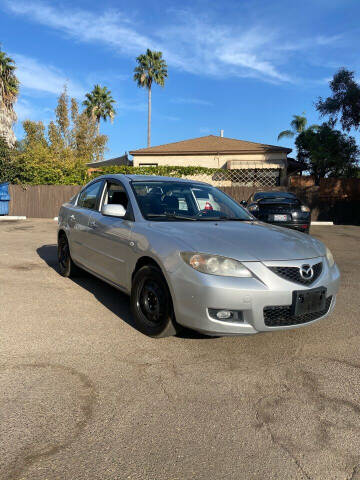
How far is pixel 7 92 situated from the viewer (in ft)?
115

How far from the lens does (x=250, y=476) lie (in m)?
1.92

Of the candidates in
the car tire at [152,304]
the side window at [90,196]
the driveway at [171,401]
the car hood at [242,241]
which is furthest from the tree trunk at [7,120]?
the driveway at [171,401]

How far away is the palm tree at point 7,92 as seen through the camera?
3350 cm

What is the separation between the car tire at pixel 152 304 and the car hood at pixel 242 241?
0.43 metres

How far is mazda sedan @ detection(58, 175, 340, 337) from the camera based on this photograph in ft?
10.0

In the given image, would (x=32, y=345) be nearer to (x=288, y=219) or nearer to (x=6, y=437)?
(x=6, y=437)

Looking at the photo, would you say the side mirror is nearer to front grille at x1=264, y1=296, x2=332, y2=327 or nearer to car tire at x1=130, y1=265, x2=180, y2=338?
car tire at x1=130, y1=265, x2=180, y2=338

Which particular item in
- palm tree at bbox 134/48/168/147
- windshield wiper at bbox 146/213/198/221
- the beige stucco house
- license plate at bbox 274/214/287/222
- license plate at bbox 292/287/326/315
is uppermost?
palm tree at bbox 134/48/168/147

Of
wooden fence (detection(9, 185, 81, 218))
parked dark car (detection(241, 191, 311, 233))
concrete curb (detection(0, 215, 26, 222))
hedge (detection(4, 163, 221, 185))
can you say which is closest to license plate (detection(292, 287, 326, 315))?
parked dark car (detection(241, 191, 311, 233))

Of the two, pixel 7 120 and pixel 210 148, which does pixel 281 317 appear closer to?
pixel 210 148

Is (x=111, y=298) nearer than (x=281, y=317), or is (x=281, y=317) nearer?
(x=281, y=317)

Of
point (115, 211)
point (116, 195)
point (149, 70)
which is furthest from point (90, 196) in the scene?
point (149, 70)

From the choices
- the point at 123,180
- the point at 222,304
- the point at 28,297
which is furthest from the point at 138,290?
the point at 28,297

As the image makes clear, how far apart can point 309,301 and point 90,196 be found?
3.48m
